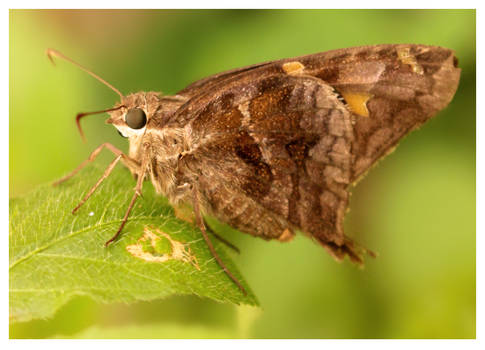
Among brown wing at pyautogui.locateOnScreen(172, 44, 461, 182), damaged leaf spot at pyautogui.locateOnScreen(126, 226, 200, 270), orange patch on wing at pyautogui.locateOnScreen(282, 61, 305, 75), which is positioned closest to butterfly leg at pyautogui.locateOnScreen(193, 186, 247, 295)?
damaged leaf spot at pyautogui.locateOnScreen(126, 226, 200, 270)

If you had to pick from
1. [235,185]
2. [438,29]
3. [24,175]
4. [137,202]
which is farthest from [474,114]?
[24,175]

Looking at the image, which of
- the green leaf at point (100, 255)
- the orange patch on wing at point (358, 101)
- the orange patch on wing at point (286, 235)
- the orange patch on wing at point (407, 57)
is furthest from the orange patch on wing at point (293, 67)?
the green leaf at point (100, 255)

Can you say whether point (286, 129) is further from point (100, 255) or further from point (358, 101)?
point (100, 255)

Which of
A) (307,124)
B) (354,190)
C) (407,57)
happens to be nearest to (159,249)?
(307,124)

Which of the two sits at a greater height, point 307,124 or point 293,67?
point 293,67

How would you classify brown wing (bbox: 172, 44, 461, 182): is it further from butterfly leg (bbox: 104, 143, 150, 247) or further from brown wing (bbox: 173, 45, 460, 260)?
butterfly leg (bbox: 104, 143, 150, 247)
